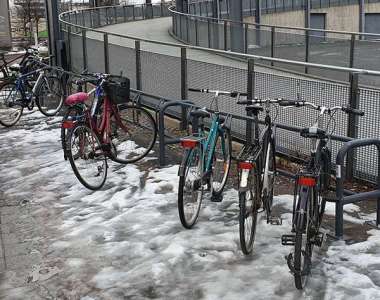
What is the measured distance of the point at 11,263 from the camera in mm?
4594

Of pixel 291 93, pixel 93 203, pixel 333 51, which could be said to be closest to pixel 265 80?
pixel 291 93

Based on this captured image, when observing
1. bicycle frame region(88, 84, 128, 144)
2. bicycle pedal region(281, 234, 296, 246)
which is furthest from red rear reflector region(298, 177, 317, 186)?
bicycle frame region(88, 84, 128, 144)

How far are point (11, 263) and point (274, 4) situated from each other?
60.3 feet

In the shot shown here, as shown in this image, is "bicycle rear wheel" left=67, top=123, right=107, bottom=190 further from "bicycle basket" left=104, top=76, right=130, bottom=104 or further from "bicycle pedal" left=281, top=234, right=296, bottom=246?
"bicycle pedal" left=281, top=234, right=296, bottom=246

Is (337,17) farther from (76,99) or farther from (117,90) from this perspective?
(76,99)

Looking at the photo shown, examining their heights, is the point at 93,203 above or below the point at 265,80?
below

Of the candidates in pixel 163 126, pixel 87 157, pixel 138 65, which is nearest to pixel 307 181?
pixel 87 157

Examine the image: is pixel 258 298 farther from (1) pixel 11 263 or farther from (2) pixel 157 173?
(2) pixel 157 173

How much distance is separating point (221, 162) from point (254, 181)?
4.30 ft

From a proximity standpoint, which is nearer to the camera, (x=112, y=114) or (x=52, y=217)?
(x=52, y=217)

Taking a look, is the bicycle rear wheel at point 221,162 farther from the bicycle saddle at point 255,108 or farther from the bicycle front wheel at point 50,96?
the bicycle front wheel at point 50,96

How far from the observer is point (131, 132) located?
7566 mm

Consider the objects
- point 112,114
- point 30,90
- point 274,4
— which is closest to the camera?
point 112,114

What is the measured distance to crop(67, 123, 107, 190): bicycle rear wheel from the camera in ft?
20.3
